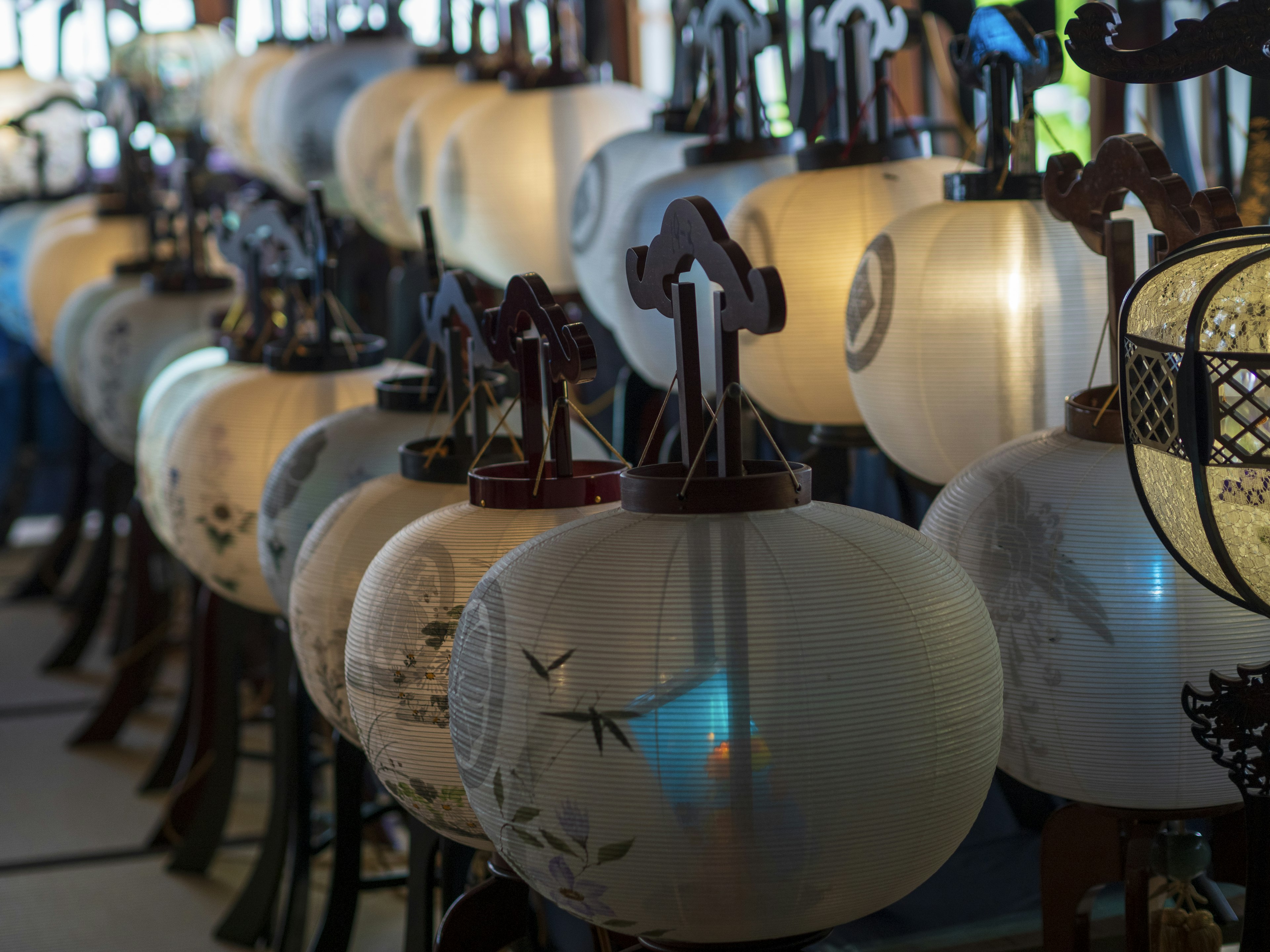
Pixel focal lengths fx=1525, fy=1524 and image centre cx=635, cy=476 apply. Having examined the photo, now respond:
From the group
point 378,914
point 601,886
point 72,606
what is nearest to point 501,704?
point 601,886

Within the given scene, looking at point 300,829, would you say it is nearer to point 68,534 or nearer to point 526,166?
point 526,166

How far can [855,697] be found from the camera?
24.0 inches

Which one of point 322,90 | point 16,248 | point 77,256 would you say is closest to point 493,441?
point 322,90

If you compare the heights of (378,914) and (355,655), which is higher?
(355,655)

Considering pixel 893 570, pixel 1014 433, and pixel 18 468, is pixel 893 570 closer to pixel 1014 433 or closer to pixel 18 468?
pixel 1014 433

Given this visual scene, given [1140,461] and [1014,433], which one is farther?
[1014,433]

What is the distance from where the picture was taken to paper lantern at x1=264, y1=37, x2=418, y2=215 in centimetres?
232

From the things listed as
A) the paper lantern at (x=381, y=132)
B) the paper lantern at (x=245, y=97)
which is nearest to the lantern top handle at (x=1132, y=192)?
the paper lantern at (x=381, y=132)

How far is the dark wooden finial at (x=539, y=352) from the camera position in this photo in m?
0.74

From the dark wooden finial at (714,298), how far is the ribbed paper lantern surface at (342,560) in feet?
0.82

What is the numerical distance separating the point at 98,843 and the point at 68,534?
1467mm

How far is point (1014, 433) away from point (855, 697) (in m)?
0.42

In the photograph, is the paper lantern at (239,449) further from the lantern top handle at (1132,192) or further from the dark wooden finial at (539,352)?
the lantern top handle at (1132,192)

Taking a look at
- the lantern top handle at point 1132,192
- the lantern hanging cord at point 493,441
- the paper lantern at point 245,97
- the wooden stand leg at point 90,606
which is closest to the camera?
the lantern top handle at point 1132,192
